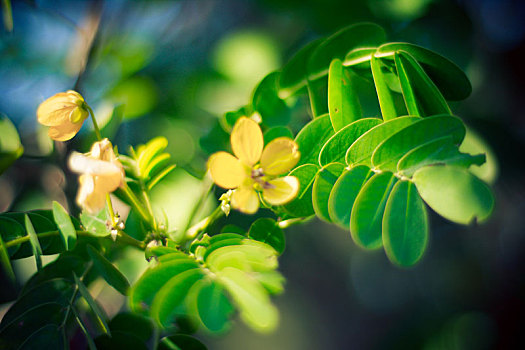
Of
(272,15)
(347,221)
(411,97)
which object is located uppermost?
(272,15)

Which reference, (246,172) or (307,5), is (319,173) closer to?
(246,172)

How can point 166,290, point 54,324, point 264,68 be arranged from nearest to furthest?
point 166,290
point 54,324
point 264,68

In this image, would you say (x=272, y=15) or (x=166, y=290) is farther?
(x=272, y=15)

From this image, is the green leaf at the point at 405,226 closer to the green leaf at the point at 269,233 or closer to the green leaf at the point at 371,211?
the green leaf at the point at 371,211

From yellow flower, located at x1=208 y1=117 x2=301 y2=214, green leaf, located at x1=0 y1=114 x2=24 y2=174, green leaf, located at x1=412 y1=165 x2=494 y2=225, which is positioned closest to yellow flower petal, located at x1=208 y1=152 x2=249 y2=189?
yellow flower, located at x1=208 y1=117 x2=301 y2=214

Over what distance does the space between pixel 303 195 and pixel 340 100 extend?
14cm

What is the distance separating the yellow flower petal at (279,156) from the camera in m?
0.39

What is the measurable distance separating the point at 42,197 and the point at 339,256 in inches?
39.3

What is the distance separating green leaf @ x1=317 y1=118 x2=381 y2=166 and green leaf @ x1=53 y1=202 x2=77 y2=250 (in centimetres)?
35

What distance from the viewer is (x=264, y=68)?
1.00m

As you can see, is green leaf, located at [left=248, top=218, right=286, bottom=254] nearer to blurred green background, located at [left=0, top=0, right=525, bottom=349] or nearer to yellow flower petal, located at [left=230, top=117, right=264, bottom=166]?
yellow flower petal, located at [left=230, top=117, right=264, bottom=166]

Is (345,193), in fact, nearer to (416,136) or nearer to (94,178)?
(416,136)

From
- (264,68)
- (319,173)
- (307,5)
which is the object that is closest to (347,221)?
(319,173)

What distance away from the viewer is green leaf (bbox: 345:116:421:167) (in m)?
0.40
